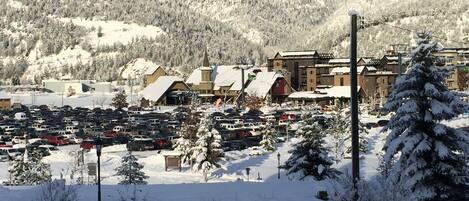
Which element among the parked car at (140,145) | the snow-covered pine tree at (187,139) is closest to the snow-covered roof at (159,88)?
the parked car at (140,145)

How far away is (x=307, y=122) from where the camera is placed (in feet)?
92.3

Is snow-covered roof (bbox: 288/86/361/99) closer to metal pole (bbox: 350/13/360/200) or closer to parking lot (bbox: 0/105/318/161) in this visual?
parking lot (bbox: 0/105/318/161)

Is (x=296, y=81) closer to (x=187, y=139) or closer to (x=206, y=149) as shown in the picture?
(x=187, y=139)

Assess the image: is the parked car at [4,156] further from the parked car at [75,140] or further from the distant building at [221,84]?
the distant building at [221,84]

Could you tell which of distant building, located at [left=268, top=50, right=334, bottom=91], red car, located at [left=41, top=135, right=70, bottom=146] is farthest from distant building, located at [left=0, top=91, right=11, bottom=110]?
red car, located at [left=41, top=135, right=70, bottom=146]

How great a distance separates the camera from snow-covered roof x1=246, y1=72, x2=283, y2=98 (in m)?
97.0

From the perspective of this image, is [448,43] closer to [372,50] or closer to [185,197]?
[372,50]

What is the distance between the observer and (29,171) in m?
29.4

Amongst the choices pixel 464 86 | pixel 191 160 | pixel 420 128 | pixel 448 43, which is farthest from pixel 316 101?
pixel 448 43

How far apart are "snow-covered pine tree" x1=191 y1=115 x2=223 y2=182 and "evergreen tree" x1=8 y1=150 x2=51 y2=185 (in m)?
8.57

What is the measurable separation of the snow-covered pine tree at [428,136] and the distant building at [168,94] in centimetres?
8465

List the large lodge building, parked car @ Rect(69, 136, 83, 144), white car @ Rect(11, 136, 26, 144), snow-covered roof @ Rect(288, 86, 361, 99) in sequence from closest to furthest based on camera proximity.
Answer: parked car @ Rect(69, 136, 83, 144)
white car @ Rect(11, 136, 26, 144)
snow-covered roof @ Rect(288, 86, 361, 99)
the large lodge building

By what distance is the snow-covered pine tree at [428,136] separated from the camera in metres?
17.6

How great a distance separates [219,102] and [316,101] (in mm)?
15886
